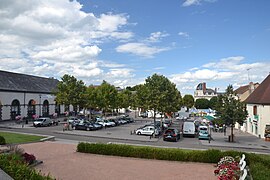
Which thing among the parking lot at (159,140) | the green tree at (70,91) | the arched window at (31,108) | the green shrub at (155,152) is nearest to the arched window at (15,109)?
the arched window at (31,108)

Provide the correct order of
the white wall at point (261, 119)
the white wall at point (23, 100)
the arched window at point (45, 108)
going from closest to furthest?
the white wall at point (261, 119) < the white wall at point (23, 100) < the arched window at point (45, 108)

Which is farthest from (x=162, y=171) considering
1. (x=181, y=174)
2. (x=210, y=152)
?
(x=210, y=152)

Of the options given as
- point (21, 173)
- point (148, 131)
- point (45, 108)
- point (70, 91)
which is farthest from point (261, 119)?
point (45, 108)

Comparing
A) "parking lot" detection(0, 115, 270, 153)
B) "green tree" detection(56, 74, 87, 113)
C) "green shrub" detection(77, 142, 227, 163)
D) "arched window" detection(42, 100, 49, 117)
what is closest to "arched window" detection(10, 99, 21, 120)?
→ "arched window" detection(42, 100, 49, 117)

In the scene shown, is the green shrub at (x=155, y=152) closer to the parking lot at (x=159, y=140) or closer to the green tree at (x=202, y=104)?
the parking lot at (x=159, y=140)

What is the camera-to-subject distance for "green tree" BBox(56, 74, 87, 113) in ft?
133

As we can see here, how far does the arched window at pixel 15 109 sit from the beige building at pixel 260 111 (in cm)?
4651

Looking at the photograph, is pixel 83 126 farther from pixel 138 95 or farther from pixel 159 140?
pixel 159 140

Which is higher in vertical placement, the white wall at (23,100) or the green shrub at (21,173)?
the white wall at (23,100)

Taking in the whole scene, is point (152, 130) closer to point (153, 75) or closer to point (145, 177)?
point (153, 75)

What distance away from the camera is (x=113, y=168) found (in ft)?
49.6

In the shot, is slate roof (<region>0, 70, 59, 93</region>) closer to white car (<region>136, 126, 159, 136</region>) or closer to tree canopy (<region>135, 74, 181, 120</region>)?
tree canopy (<region>135, 74, 181, 120</region>)

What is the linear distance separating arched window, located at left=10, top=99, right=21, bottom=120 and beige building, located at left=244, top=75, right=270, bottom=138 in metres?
46.5

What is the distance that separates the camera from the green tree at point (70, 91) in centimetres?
4062
